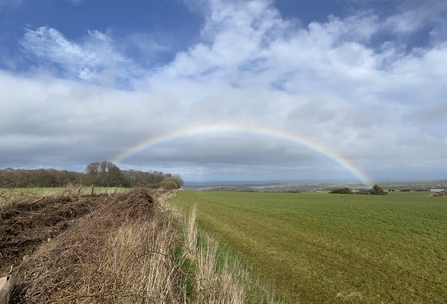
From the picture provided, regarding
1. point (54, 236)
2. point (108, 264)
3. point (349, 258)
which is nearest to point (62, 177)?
point (54, 236)

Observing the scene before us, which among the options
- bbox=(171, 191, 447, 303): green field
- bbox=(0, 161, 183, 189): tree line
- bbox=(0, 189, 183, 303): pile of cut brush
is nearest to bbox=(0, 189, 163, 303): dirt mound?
bbox=(0, 189, 183, 303): pile of cut brush

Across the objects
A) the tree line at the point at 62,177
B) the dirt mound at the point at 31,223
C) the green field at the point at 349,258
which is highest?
the tree line at the point at 62,177

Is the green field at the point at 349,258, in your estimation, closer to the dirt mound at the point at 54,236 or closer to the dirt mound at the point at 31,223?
the dirt mound at the point at 54,236

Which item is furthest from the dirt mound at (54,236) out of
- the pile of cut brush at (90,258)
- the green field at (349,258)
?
the green field at (349,258)

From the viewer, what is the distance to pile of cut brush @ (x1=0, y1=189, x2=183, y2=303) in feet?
13.8

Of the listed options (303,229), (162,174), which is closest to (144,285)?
(303,229)

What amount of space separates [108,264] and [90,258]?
83 centimetres

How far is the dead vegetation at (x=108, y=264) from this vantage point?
425 centimetres

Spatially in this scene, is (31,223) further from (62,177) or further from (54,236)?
(62,177)

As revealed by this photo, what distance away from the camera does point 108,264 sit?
4.95 m

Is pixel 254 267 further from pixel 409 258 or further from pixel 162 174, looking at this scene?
pixel 162 174

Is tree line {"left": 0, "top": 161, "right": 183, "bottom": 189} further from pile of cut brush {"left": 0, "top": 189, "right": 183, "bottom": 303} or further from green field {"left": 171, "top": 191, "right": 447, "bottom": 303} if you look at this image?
green field {"left": 171, "top": 191, "right": 447, "bottom": 303}

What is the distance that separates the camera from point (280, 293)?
9.05 meters

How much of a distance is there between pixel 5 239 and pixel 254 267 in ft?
31.5
